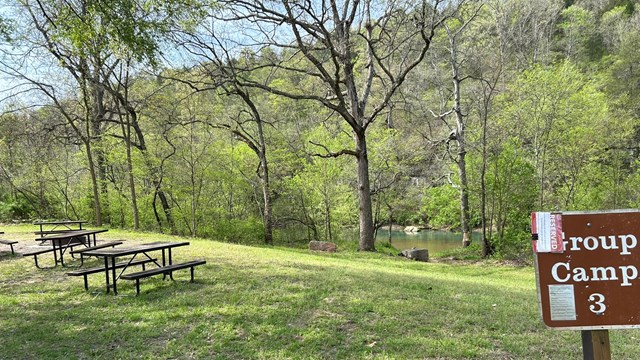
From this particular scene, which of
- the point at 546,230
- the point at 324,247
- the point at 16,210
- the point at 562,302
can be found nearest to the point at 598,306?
the point at 562,302

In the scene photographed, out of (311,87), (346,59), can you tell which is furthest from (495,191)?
(311,87)

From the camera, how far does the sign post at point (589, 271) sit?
2.12 meters

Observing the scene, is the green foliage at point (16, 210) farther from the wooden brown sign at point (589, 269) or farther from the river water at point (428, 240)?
the wooden brown sign at point (589, 269)

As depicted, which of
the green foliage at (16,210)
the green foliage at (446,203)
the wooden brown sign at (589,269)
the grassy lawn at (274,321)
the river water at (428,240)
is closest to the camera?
the wooden brown sign at (589,269)

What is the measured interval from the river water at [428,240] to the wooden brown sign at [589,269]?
21.7 meters

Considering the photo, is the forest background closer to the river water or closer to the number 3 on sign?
the river water

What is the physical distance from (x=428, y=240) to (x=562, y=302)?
2913 cm

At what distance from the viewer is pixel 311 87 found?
22.4 metres

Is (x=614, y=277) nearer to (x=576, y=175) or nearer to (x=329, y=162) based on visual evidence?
(x=576, y=175)

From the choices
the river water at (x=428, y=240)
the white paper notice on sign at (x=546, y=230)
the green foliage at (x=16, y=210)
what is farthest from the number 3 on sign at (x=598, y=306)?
the green foliage at (x=16, y=210)

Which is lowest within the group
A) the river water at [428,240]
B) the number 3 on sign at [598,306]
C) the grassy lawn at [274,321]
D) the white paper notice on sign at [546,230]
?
the river water at [428,240]

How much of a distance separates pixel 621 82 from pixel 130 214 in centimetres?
3538

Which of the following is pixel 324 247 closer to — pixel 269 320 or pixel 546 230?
pixel 269 320

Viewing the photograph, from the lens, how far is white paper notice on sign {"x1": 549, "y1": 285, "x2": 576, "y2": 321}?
2131 mm
